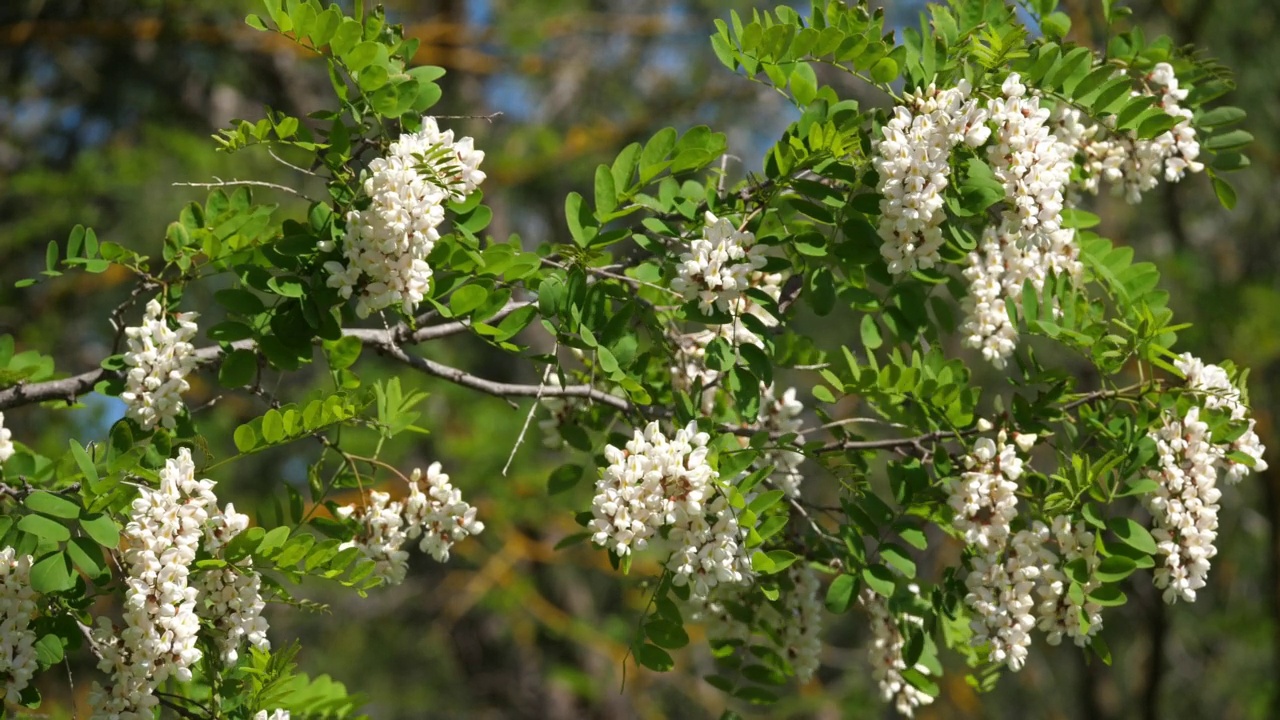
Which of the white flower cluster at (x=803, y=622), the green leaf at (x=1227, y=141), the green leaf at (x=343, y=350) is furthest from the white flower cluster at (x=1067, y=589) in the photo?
the green leaf at (x=343, y=350)

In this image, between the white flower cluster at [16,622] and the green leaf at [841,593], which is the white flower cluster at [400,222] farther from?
the green leaf at [841,593]

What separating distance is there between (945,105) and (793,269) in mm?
397

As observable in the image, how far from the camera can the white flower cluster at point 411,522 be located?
1932 millimetres

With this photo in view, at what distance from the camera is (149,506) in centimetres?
160

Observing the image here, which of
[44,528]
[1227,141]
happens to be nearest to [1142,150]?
[1227,141]

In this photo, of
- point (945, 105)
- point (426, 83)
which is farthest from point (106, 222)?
point (945, 105)

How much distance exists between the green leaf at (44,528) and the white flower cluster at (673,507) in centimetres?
69

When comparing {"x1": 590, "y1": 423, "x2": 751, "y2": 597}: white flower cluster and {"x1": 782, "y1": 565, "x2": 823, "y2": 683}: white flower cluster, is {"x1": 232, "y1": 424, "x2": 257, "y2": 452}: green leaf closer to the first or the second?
{"x1": 590, "y1": 423, "x2": 751, "y2": 597}: white flower cluster

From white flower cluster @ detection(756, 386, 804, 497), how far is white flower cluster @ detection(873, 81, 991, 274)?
1.48ft

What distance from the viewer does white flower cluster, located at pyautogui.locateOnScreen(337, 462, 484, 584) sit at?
1932 millimetres

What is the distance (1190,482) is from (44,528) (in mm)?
1573

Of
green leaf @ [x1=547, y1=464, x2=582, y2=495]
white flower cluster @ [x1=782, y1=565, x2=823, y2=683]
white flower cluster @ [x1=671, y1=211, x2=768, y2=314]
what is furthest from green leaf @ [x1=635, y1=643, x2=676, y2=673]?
white flower cluster @ [x1=671, y1=211, x2=768, y2=314]

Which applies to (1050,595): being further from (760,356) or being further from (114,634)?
(114,634)

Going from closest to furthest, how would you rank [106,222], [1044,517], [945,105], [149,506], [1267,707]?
[149,506] → [945,105] → [1044,517] → [1267,707] → [106,222]
